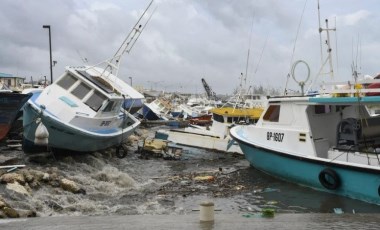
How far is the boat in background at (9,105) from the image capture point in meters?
16.6

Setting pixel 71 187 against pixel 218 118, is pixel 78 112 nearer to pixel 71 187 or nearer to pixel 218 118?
pixel 71 187

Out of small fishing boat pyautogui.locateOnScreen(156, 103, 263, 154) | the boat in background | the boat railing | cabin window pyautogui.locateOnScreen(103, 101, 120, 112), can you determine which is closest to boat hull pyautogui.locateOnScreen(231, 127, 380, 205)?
the boat railing

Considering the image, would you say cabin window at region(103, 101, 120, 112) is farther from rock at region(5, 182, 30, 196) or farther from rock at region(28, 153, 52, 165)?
rock at region(5, 182, 30, 196)

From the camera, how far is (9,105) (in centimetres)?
1691

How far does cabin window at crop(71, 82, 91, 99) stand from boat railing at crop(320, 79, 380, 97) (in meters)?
9.81

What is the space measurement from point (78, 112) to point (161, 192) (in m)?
6.03

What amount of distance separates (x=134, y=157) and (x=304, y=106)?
9744 millimetres

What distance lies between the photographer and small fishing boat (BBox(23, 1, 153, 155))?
1517 centimetres

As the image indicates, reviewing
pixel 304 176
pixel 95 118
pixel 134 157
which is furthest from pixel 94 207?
pixel 134 157

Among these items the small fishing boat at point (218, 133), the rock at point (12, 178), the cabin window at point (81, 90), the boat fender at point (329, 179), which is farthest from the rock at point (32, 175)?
the small fishing boat at point (218, 133)

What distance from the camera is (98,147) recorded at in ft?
60.0

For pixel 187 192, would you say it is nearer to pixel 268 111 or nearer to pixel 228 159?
pixel 268 111

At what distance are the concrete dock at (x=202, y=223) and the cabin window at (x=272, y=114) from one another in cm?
612

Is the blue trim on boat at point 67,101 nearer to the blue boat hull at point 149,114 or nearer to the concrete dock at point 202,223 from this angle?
the concrete dock at point 202,223
